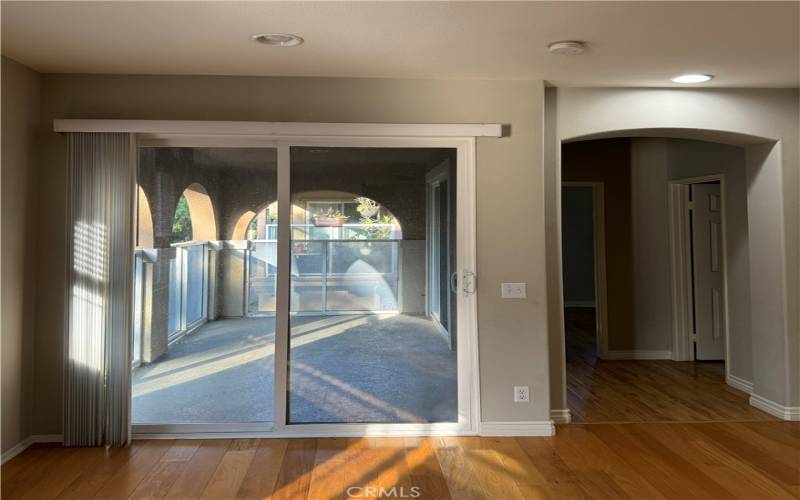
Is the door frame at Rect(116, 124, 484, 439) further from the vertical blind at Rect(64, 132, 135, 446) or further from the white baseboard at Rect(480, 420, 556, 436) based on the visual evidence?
the vertical blind at Rect(64, 132, 135, 446)

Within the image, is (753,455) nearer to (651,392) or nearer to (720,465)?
(720,465)

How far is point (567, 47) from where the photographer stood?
3045mm

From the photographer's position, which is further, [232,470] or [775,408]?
[775,408]

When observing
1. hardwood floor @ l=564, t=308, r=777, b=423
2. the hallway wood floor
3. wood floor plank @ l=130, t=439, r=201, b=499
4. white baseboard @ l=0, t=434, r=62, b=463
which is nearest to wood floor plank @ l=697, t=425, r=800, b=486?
the hallway wood floor

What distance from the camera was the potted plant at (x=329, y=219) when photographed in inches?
146

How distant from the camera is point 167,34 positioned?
114 inches

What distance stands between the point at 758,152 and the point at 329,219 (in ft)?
10.8

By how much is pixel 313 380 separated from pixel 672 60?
118 inches

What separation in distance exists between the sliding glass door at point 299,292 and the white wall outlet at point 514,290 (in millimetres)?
209

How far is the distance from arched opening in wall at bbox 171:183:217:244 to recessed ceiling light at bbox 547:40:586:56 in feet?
7.68

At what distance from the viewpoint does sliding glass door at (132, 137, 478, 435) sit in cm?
367

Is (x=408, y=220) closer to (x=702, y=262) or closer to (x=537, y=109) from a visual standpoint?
(x=537, y=109)

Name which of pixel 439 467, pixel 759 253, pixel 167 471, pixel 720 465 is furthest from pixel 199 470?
pixel 759 253

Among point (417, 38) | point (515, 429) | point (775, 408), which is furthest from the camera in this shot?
point (775, 408)
